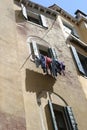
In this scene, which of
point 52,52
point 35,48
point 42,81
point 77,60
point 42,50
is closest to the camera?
point 42,81

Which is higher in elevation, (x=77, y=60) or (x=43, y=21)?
(x=43, y=21)

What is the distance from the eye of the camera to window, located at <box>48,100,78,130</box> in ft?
36.4

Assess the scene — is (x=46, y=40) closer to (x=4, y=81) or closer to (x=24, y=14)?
(x=24, y=14)

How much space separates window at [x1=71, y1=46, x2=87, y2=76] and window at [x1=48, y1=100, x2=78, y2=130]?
3643mm

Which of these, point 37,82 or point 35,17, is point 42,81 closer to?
point 37,82

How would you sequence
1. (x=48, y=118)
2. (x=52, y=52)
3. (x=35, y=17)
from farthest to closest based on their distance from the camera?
1. (x=35, y=17)
2. (x=52, y=52)
3. (x=48, y=118)

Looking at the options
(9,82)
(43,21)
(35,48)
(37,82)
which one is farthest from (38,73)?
(43,21)

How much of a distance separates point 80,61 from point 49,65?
4.59 meters

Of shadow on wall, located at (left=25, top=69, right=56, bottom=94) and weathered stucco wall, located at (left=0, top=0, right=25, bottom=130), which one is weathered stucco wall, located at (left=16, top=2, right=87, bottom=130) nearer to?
shadow on wall, located at (left=25, top=69, right=56, bottom=94)

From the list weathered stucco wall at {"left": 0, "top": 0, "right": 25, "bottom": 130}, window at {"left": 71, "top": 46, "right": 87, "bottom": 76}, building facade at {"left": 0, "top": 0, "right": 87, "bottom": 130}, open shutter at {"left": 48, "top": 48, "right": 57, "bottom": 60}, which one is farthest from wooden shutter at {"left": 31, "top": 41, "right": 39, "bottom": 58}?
window at {"left": 71, "top": 46, "right": 87, "bottom": 76}

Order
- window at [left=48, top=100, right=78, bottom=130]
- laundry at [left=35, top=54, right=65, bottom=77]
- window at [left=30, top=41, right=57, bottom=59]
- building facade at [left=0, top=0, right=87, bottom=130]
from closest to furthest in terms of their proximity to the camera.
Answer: building facade at [left=0, top=0, right=87, bottom=130], window at [left=48, top=100, right=78, bottom=130], laundry at [left=35, top=54, right=65, bottom=77], window at [left=30, top=41, right=57, bottom=59]

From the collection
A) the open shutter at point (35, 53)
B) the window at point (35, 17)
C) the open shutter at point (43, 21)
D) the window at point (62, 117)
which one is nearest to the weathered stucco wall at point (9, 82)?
the open shutter at point (35, 53)

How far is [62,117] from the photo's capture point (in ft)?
38.3

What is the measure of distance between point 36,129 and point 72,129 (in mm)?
1703
